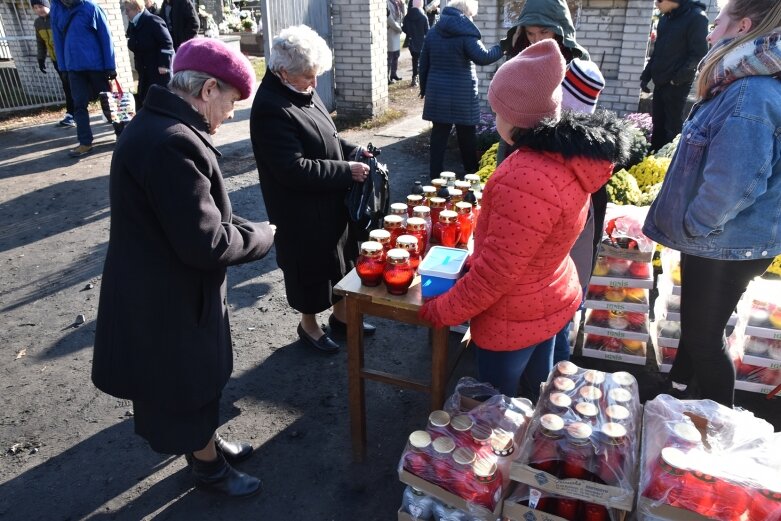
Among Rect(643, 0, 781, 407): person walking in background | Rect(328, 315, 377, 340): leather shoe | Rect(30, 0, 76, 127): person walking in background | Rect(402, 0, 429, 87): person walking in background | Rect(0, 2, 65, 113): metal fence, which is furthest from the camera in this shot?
Rect(402, 0, 429, 87): person walking in background

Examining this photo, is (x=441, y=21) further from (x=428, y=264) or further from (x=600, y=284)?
(x=428, y=264)

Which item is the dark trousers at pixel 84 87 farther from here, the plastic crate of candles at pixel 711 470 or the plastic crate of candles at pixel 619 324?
the plastic crate of candles at pixel 711 470

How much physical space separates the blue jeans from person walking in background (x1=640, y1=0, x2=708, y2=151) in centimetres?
497

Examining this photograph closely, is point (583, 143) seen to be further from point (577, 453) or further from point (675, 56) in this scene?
point (675, 56)

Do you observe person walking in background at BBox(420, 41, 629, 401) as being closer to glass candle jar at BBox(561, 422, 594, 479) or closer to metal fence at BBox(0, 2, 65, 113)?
glass candle jar at BBox(561, 422, 594, 479)

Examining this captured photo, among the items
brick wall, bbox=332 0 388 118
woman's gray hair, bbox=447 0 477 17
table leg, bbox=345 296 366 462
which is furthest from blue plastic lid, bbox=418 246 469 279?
brick wall, bbox=332 0 388 118

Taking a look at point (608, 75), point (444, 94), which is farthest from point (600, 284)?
point (608, 75)

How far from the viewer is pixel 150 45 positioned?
7039 mm

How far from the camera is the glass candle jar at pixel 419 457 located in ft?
6.62

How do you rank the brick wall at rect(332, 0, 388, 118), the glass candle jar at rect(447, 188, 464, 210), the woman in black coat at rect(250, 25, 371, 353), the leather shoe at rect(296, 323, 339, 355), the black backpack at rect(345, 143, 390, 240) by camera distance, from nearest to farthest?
the glass candle jar at rect(447, 188, 464, 210)
the woman in black coat at rect(250, 25, 371, 353)
the black backpack at rect(345, 143, 390, 240)
the leather shoe at rect(296, 323, 339, 355)
the brick wall at rect(332, 0, 388, 118)

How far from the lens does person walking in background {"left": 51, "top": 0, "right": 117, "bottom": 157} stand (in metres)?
6.91

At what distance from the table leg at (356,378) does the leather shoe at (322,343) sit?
0.92m

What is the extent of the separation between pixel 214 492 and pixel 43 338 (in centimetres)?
208

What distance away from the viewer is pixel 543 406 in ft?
6.85
